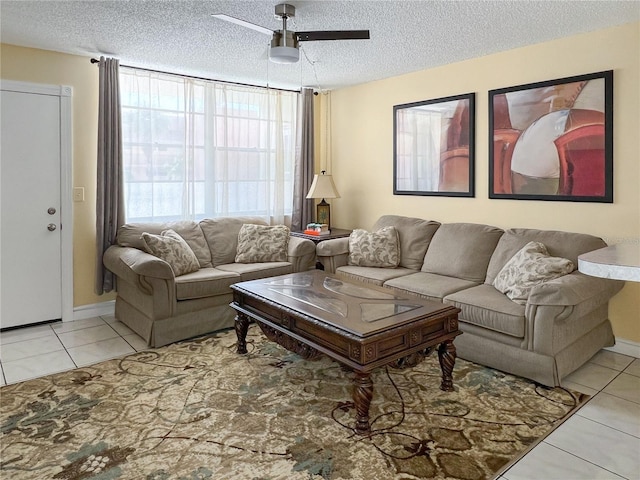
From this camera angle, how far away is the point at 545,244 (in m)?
3.40

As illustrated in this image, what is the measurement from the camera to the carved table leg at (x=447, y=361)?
275cm

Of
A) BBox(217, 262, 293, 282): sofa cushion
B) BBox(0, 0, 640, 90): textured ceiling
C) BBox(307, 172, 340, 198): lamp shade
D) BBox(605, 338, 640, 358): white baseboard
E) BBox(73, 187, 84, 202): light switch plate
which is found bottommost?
BBox(605, 338, 640, 358): white baseboard

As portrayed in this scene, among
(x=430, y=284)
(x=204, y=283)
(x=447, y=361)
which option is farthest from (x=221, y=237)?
(x=447, y=361)

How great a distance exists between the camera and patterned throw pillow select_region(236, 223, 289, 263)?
4.41 m

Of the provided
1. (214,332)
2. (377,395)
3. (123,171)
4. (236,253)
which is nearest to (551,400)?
(377,395)

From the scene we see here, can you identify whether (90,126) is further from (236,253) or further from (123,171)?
(236,253)

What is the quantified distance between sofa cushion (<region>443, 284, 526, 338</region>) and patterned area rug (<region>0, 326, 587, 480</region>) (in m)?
0.33

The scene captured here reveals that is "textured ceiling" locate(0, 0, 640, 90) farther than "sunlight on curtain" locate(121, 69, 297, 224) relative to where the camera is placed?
No

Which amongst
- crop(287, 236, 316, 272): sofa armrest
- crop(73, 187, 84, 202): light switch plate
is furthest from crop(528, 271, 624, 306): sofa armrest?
crop(73, 187, 84, 202): light switch plate

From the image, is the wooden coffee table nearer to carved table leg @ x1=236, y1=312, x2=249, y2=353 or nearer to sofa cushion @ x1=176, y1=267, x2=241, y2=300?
carved table leg @ x1=236, y1=312, x2=249, y2=353

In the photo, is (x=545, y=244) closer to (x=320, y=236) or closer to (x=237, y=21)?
(x=320, y=236)

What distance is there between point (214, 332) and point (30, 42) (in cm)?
279

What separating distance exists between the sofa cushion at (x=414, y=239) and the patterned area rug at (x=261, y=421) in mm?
1233

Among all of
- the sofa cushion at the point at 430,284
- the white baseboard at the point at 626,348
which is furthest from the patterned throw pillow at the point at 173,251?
the white baseboard at the point at 626,348
